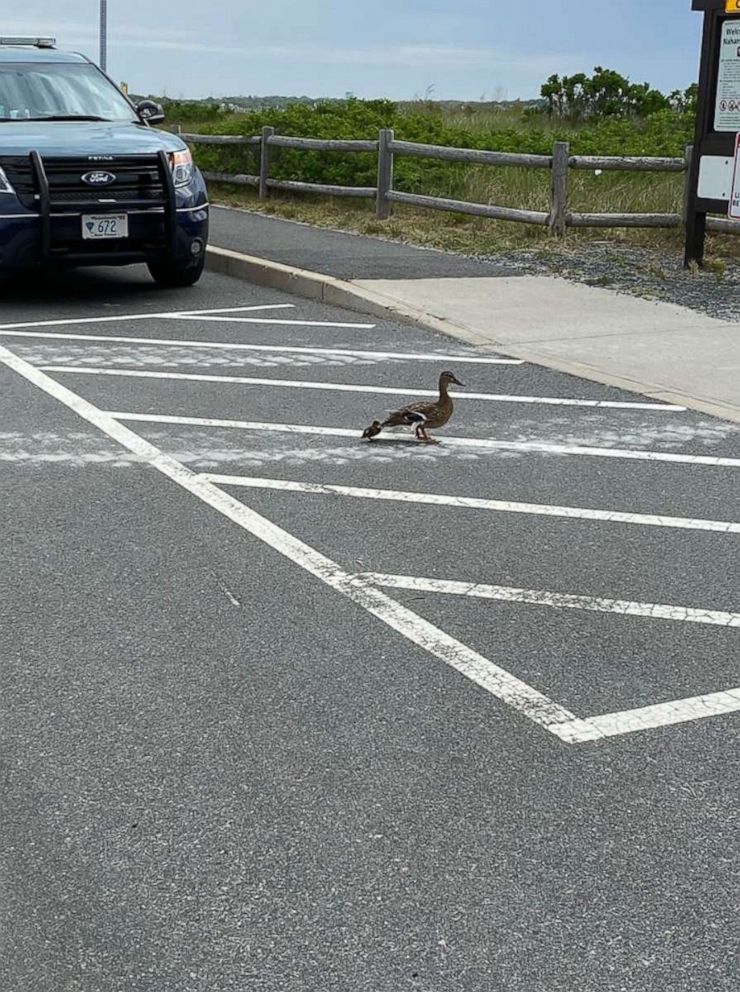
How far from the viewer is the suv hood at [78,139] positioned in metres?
11.7

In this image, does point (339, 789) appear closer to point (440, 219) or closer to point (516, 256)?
point (516, 256)

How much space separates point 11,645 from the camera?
4.89 meters

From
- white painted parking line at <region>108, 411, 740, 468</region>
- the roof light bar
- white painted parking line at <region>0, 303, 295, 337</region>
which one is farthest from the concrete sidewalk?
the roof light bar

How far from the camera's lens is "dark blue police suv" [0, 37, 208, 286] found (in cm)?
1159

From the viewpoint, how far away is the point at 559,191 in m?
15.8

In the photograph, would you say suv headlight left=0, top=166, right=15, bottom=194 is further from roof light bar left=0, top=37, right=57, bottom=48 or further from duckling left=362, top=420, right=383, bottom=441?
duckling left=362, top=420, right=383, bottom=441

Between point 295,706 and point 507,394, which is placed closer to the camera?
point 295,706

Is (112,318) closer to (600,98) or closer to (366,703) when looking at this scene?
(366,703)

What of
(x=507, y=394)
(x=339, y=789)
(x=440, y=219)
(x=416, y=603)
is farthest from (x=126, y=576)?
(x=440, y=219)

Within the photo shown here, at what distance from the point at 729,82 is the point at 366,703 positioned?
10.6 metres

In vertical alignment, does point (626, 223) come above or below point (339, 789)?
above

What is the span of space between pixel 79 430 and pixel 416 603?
3138 mm

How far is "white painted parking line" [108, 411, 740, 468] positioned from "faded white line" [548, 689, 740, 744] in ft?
9.93

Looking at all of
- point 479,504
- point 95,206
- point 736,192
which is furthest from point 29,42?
point 479,504
